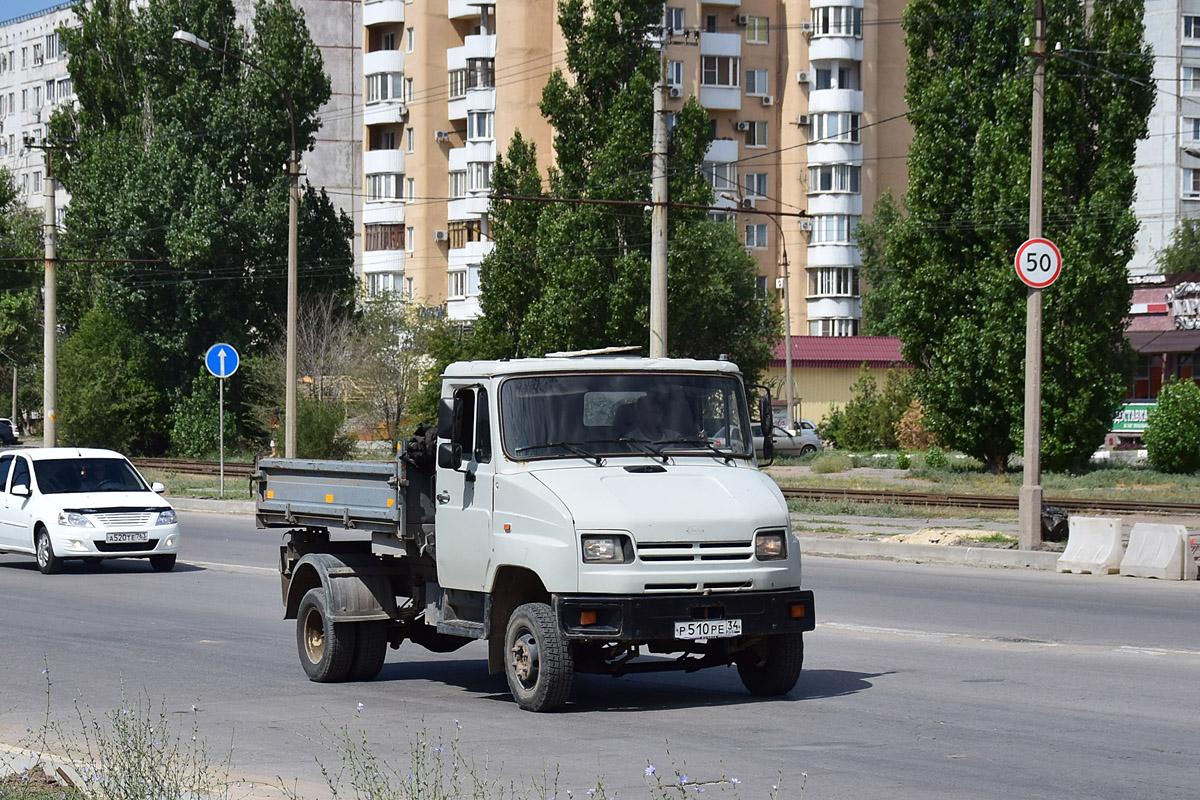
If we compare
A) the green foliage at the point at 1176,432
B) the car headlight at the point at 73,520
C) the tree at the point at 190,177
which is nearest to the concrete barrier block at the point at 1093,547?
the car headlight at the point at 73,520

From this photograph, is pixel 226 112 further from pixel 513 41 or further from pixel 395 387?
pixel 513 41

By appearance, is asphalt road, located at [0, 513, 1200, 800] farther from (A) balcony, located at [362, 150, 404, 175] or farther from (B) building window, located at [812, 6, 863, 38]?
(A) balcony, located at [362, 150, 404, 175]

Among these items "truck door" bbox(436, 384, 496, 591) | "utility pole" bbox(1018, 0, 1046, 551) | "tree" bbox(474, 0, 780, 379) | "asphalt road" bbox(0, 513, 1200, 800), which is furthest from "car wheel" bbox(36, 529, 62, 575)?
"tree" bbox(474, 0, 780, 379)

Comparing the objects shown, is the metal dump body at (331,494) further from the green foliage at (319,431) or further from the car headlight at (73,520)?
the green foliage at (319,431)

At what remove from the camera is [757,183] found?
8975 cm

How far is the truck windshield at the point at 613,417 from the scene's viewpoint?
10.3 metres

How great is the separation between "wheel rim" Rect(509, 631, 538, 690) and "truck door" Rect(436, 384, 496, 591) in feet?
1.66

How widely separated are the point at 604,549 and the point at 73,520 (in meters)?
13.5

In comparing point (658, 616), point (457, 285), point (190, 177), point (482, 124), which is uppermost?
point (482, 124)

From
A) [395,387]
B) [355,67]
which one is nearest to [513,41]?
[355,67]

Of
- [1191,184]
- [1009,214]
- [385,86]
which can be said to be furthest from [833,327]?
[1009,214]

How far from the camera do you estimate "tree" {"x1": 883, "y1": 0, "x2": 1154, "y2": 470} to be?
42219 millimetres

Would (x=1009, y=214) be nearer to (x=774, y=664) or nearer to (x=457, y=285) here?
(x=774, y=664)

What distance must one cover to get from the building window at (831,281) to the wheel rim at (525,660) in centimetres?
8142
